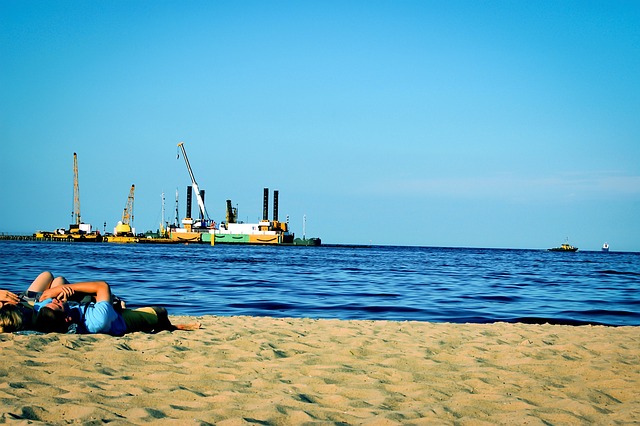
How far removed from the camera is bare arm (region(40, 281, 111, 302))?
22.1ft

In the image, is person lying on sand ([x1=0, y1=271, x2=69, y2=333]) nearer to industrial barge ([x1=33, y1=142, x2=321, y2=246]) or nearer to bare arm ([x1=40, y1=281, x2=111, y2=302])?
bare arm ([x1=40, y1=281, x2=111, y2=302])

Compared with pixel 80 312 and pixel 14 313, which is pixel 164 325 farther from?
pixel 14 313

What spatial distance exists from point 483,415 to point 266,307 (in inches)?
370

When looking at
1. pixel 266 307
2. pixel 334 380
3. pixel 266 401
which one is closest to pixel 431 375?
pixel 334 380

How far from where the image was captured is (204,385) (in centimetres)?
488

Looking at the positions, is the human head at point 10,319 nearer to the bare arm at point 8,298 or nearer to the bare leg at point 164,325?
the bare arm at point 8,298

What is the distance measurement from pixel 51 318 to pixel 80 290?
1.40 feet

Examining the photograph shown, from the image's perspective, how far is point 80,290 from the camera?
22.2 ft

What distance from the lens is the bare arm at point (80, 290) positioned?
673cm

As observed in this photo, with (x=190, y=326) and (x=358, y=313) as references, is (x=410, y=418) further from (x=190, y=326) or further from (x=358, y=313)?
(x=358, y=313)

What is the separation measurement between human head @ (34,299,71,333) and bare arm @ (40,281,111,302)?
5.1 inches

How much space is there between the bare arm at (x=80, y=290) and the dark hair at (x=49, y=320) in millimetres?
206

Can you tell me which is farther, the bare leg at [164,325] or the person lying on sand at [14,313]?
the bare leg at [164,325]

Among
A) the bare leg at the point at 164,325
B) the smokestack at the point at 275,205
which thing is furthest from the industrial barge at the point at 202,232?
the bare leg at the point at 164,325
